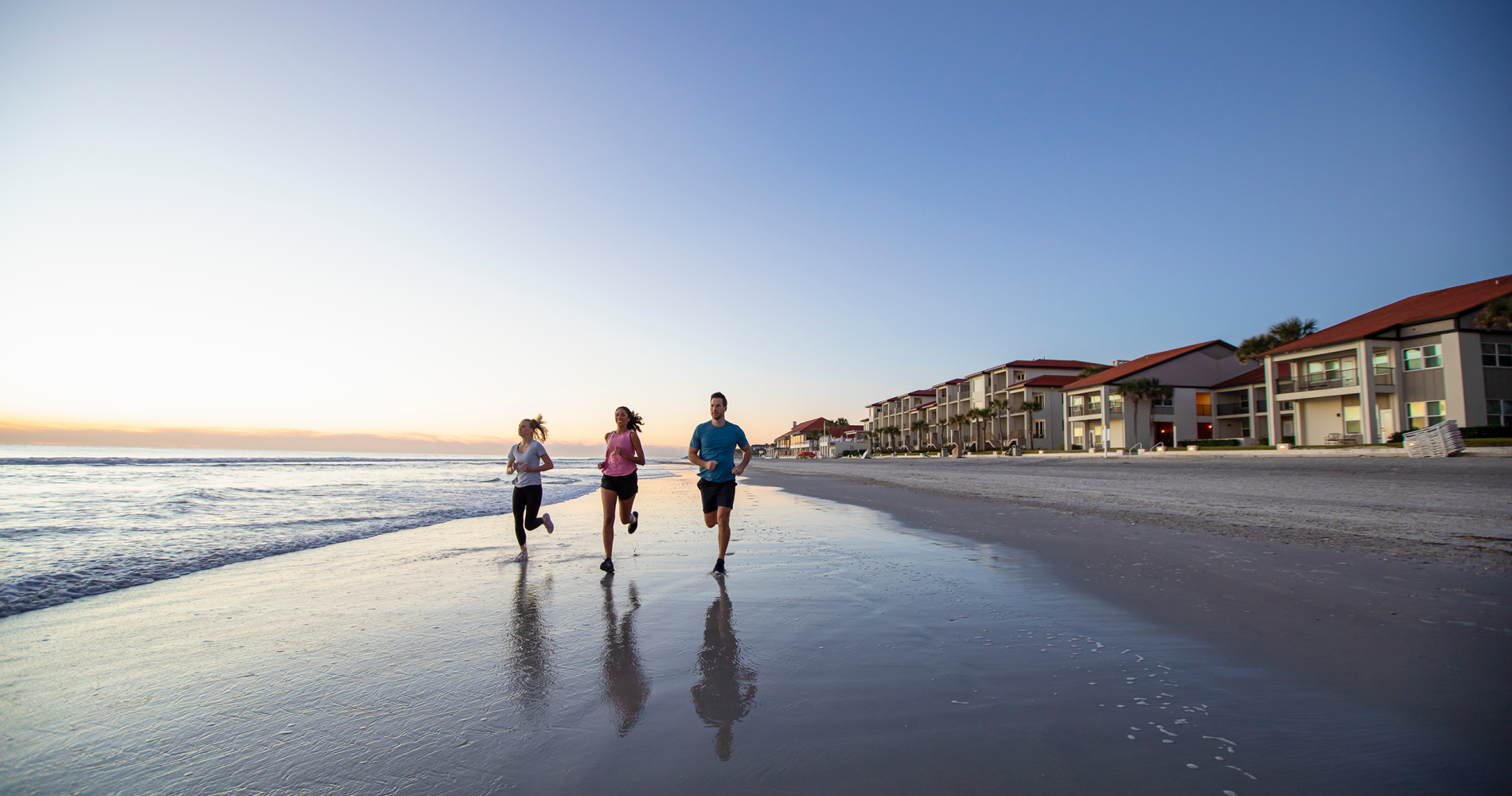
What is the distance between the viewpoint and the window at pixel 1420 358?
1145 inches

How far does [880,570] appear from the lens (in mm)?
6465

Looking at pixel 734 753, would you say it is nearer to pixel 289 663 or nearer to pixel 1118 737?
pixel 1118 737

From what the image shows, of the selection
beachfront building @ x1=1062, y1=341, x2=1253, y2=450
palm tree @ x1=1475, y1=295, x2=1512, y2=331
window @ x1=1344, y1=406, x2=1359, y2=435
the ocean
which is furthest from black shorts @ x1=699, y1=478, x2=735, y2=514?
beachfront building @ x1=1062, y1=341, x2=1253, y2=450

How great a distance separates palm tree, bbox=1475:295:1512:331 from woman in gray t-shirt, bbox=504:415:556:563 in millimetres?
36567

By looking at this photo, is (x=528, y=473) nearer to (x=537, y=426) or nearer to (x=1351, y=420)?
(x=537, y=426)

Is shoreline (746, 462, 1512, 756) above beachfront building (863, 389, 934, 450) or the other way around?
the other way around

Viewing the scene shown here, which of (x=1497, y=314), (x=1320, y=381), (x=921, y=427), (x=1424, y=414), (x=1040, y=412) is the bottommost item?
(x=1424, y=414)

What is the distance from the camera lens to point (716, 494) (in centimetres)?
695

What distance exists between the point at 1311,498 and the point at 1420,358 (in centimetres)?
2655

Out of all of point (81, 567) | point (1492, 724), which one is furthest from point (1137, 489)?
point (81, 567)

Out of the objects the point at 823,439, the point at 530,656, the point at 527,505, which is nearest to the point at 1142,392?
the point at 527,505

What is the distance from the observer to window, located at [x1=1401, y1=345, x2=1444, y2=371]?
95.5ft

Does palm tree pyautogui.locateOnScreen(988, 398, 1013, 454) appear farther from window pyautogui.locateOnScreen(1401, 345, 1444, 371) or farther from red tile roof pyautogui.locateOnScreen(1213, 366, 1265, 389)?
window pyautogui.locateOnScreen(1401, 345, 1444, 371)

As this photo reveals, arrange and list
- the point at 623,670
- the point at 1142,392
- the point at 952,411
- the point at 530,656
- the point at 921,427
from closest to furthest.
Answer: the point at 623,670 < the point at 530,656 < the point at 1142,392 < the point at 952,411 < the point at 921,427
